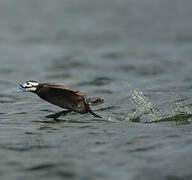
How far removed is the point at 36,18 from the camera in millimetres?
29422

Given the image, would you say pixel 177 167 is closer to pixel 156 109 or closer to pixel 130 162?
pixel 130 162

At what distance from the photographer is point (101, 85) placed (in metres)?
14.5

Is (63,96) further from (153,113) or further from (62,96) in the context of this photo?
(153,113)

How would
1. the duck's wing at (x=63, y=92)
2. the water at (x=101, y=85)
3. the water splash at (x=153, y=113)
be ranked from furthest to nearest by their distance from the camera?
the water splash at (x=153, y=113)
the duck's wing at (x=63, y=92)
the water at (x=101, y=85)

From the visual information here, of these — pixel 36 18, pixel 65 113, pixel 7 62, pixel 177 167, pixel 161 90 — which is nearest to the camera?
pixel 177 167

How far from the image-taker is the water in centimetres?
694

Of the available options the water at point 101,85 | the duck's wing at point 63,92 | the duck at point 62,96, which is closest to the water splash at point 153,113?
the water at point 101,85

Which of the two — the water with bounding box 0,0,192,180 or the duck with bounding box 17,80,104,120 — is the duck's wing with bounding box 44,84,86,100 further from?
the water with bounding box 0,0,192,180

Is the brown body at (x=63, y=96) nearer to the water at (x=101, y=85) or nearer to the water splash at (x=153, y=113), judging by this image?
the water at (x=101, y=85)

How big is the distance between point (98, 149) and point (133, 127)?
1499mm

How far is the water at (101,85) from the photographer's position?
6.94 m

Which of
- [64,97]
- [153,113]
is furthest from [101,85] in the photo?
[64,97]

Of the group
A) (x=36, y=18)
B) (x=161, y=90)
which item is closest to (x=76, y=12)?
(x=36, y=18)

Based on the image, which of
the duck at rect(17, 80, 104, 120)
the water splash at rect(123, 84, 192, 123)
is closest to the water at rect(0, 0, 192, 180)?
the water splash at rect(123, 84, 192, 123)
